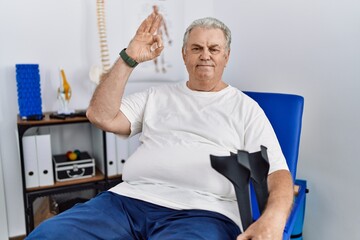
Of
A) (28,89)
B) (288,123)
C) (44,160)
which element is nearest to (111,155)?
(44,160)

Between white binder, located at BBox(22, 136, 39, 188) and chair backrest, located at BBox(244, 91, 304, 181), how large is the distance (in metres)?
1.22

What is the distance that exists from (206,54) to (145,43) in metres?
0.26

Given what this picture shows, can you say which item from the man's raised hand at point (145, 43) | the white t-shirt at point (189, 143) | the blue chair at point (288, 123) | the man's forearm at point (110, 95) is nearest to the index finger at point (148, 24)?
the man's raised hand at point (145, 43)

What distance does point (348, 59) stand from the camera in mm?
1437

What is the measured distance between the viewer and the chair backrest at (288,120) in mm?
Result: 1365

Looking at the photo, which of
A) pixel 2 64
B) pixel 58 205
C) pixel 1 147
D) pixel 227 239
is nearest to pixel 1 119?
pixel 1 147

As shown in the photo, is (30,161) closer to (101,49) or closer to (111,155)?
(111,155)

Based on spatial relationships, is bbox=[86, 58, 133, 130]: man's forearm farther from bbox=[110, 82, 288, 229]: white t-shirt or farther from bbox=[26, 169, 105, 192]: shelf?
bbox=[26, 169, 105, 192]: shelf

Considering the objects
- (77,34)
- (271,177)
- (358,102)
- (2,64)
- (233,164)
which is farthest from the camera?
(77,34)

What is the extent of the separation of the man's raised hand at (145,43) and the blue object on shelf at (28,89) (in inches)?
34.2

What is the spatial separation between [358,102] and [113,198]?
1067 mm

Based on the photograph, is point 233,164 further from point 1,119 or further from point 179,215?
point 1,119

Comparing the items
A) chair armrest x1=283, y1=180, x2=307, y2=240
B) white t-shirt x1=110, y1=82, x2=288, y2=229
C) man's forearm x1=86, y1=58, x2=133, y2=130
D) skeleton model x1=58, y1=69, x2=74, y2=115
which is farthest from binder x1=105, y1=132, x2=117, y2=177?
chair armrest x1=283, y1=180, x2=307, y2=240

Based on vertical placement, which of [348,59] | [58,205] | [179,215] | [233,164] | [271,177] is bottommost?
[58,205]
